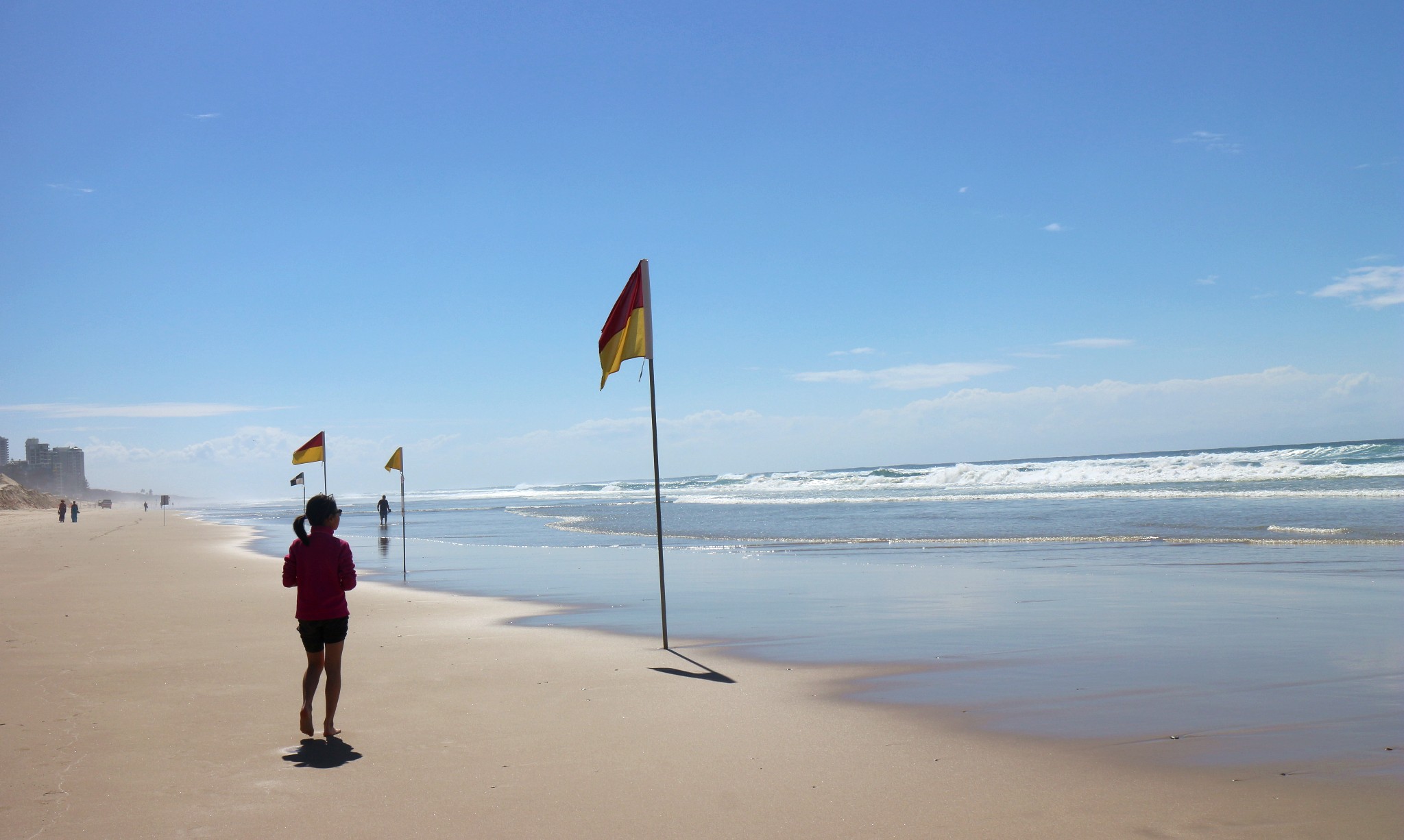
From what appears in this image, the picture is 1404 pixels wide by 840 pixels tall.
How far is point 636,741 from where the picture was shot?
609 cm

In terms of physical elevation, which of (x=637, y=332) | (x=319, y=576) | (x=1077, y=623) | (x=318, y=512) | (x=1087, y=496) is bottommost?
(x=1077, y=623)

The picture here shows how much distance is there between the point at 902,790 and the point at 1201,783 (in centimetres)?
163

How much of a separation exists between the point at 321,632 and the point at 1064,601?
31.2ft

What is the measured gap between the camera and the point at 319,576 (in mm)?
6094

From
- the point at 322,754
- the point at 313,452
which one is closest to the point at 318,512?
the point at 322,754

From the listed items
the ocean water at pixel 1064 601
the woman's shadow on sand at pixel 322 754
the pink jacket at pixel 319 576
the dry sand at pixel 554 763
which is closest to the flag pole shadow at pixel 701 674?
the dry sand at pixel 554 763

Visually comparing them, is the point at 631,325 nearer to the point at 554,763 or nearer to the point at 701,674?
the point at 701,674

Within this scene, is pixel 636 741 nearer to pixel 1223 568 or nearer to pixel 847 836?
pixel 847 836

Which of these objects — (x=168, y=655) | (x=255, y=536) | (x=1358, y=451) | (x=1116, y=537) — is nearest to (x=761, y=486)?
(x=1358, y=451)

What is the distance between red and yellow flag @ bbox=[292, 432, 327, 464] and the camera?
2131 centimetres

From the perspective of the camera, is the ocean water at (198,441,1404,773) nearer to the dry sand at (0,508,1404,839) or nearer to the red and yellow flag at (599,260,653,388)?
the dry sand at (0,508,1404,839)

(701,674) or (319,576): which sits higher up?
(319,576)

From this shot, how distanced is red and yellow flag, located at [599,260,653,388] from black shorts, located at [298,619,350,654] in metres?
4.42

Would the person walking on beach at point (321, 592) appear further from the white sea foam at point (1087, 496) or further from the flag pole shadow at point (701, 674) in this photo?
the white sea foam at point (1087, 496)
